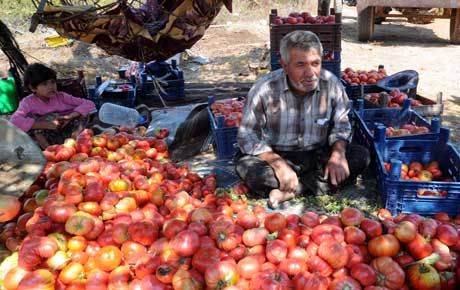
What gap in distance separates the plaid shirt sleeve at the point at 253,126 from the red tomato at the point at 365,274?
1661 millimetres

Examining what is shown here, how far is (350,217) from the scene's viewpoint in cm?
208

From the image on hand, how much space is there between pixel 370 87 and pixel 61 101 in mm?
3946

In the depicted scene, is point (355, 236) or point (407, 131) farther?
point (407, 131)

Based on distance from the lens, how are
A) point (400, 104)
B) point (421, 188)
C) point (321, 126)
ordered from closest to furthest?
point (421, 188) → point (321, 126) → point (400, 104)

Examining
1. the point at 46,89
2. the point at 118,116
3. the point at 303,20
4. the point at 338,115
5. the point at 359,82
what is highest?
the point at 303,20

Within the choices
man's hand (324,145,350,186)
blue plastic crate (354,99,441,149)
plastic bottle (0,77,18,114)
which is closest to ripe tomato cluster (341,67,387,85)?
blue plastic crate (354,99,441,149)

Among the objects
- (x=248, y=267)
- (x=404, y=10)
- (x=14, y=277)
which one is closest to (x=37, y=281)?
(x=14, y=277)

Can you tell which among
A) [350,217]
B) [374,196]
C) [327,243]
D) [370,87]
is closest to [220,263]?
[327,243]

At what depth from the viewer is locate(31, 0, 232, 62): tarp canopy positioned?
4.34 metres

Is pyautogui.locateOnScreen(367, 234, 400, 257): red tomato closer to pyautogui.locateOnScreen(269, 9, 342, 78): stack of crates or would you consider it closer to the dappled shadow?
pyautogui.locateOnScreen(269, 9, 342, 78): stack of crates

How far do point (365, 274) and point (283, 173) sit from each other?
1513mm

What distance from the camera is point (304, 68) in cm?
304

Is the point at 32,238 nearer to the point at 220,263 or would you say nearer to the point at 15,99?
the point at 220,263

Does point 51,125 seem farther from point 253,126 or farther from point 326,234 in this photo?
point 326,234
